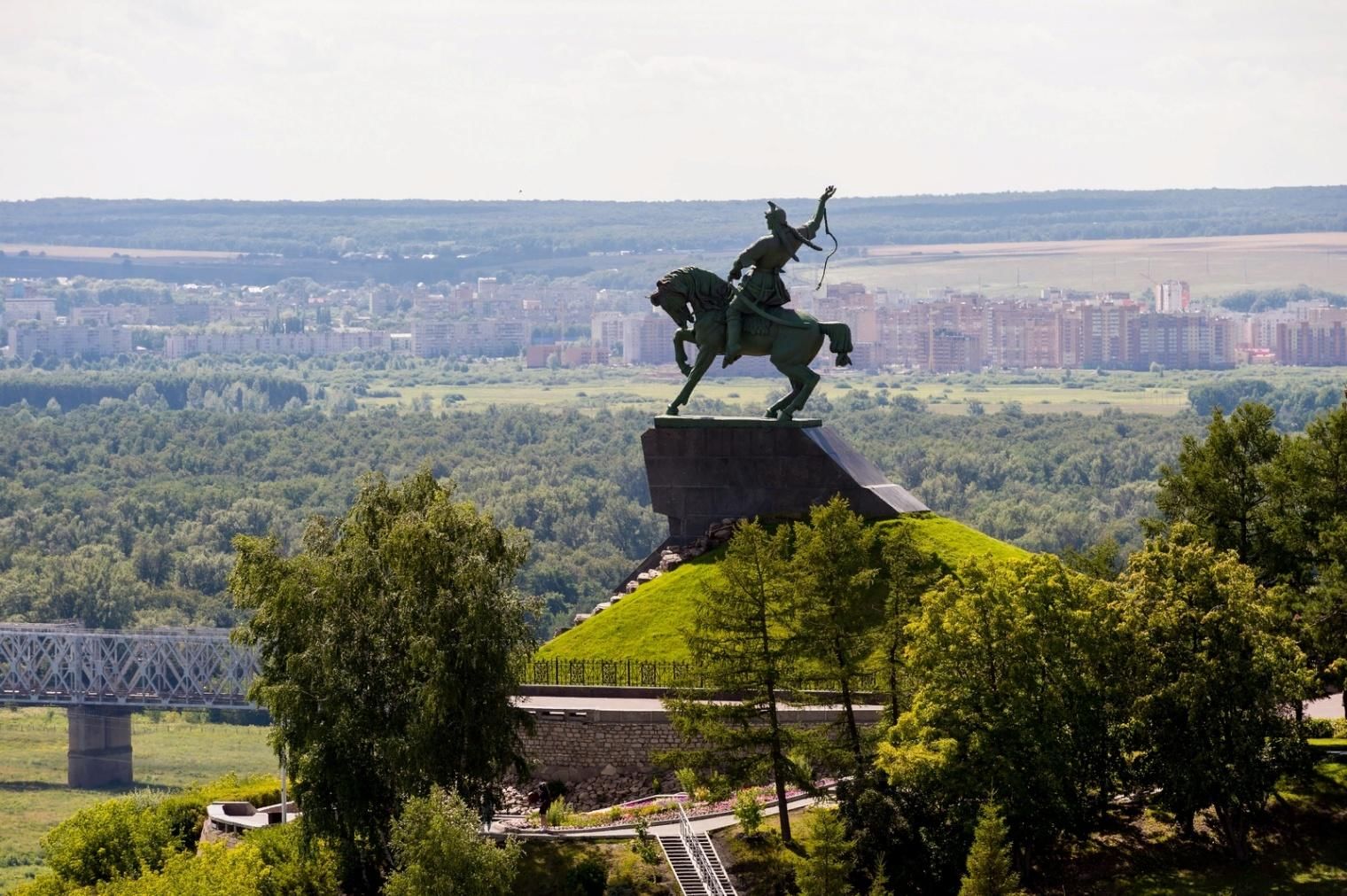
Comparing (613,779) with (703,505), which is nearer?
(613,779)

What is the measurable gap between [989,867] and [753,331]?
71.7ft

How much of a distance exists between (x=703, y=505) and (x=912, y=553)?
12.1 metres

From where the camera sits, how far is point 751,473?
2404 inches

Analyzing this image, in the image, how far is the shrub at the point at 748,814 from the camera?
151 feet

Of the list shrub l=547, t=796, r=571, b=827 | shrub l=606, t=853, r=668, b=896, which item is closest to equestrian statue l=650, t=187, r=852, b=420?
shrub l=547, t=796, r=571, b=827

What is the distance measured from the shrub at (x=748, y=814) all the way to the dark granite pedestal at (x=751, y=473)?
14050mm

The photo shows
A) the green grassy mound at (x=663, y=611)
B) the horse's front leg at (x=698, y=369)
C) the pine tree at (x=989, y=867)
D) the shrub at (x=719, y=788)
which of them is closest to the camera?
the pine tree at (x=989, y=867)

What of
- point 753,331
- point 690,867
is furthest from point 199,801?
point 753,331

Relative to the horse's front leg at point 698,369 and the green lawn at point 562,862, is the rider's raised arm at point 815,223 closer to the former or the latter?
the horse's front leg at point 698,369

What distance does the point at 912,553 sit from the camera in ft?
165

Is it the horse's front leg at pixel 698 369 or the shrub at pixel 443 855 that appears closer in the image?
the shrub at pixel 443 855

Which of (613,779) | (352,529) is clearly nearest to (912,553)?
(613,779)

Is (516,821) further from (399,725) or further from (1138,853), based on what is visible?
(1138,853)

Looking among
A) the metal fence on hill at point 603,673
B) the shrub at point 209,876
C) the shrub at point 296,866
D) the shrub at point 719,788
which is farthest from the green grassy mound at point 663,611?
the shrub at point 209,876
